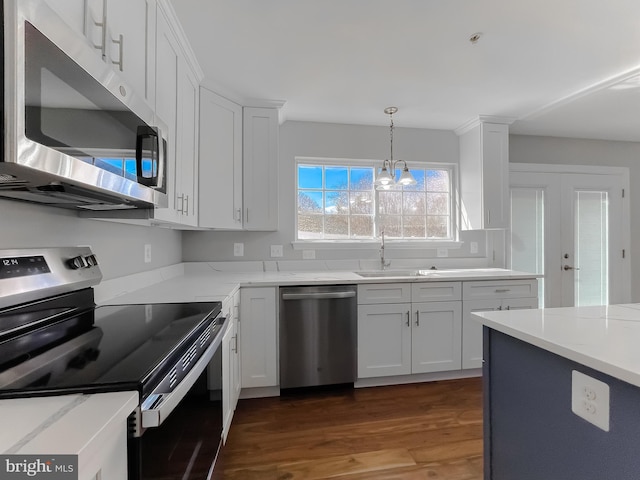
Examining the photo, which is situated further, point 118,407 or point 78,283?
point 78,283

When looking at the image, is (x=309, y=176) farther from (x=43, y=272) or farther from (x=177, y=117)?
(x=43, y=272)

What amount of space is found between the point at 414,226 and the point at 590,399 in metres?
2.57

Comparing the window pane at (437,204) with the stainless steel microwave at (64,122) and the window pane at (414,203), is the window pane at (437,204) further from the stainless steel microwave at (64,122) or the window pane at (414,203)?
the stainless steel microwave at (64,122)

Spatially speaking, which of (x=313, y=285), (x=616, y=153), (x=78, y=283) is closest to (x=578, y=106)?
(x=616, y=153)

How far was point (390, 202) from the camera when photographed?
10.7 ft

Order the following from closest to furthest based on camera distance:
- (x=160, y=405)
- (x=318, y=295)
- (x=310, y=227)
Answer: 1. (x=160, y=405)
2. (x=318, y=295)
3. (x=310, y=227)

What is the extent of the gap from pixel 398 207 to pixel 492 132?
1.13m

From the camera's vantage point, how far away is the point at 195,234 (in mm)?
2803

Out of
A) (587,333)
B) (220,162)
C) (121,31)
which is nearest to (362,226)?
(220,162)

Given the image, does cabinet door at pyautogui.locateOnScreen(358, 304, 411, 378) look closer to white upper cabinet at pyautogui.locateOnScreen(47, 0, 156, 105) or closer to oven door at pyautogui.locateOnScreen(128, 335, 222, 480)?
oven door at pyautogui.locateOnScreen(128, 335, 222, 480)

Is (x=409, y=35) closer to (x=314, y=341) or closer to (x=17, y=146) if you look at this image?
(x=17, y=146)

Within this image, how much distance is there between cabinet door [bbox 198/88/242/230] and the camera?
231 centimetres

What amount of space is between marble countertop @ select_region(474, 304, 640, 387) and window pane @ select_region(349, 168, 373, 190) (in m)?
2.17

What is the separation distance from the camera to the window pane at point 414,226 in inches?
129
